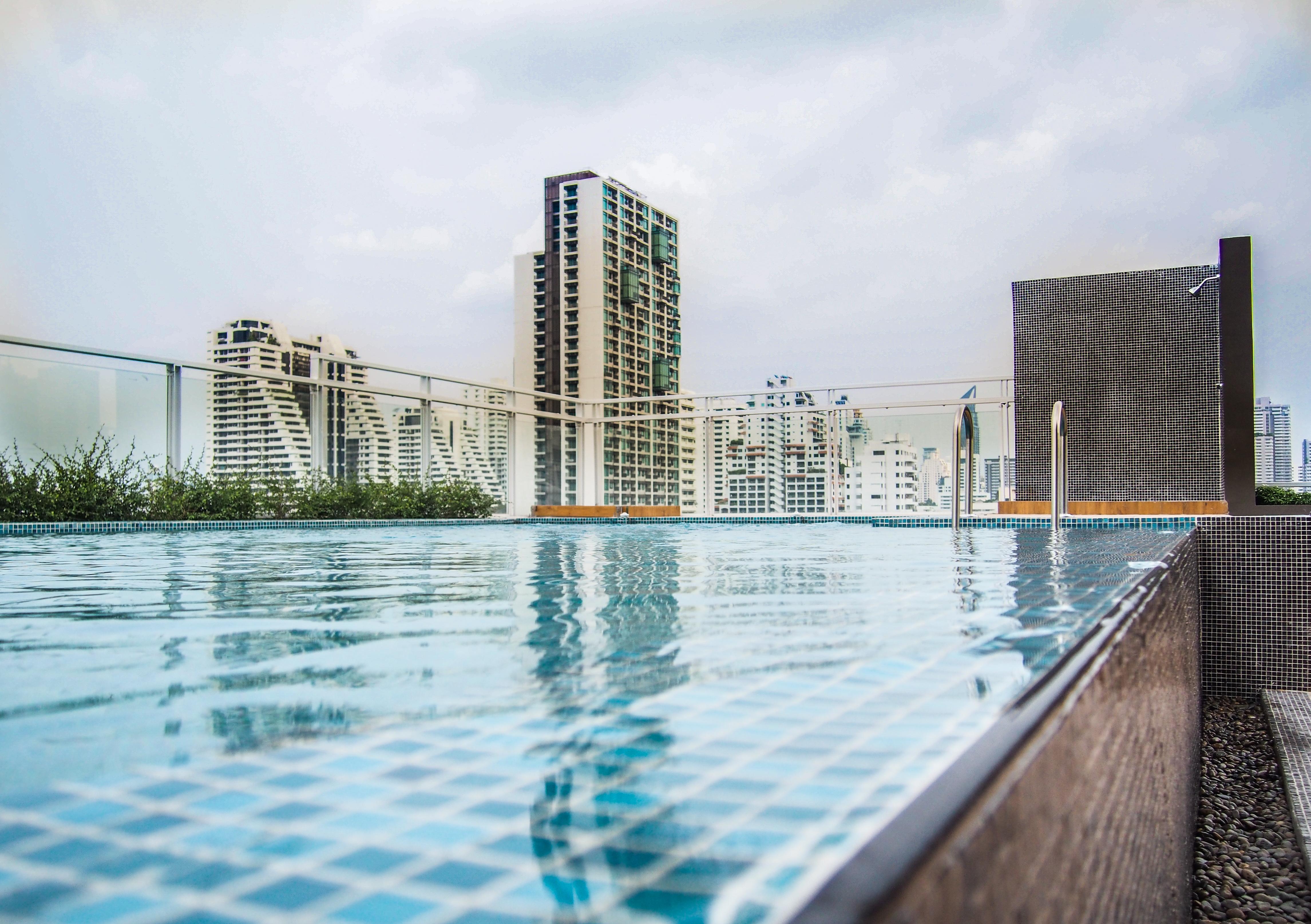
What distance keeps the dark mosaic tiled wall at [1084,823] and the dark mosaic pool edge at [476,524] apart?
3698 mm

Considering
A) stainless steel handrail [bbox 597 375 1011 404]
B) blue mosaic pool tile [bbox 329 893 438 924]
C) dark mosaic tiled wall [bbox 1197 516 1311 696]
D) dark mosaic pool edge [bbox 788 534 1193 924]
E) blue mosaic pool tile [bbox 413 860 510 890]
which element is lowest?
dark mosaic tiled wall [bbox 1197 516 1311 696]

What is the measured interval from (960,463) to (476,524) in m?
4.25

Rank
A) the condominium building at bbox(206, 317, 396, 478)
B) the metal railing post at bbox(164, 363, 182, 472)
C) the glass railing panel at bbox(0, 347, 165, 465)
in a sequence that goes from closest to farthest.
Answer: the glass railing panel at bbox(0, 347, 165, 465) < the metal railing post at bbox(164, 363, 182, 472) < the condominium building at bbox(206, 317, 396, 478)

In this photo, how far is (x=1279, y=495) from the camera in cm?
880

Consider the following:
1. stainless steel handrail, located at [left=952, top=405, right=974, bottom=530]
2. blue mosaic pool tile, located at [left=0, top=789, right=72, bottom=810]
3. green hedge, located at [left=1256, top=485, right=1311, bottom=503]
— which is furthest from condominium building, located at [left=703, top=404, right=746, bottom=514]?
blue mosaic pool tile, located at [left=0, top=789, right=72, bottom=810]

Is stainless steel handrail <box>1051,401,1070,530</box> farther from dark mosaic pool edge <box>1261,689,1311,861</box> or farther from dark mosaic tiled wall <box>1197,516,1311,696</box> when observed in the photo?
dark mosaic pool edge <box>1261,689,1311,861</box>

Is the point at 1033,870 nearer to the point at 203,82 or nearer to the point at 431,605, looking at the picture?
the point at 431,605

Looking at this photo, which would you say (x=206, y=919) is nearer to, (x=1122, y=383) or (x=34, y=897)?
(x=34, y=897)

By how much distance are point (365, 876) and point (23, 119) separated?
74.7ft

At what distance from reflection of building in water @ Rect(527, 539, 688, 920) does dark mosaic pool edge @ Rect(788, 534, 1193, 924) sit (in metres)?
0.18

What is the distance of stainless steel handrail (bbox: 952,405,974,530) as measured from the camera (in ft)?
15.6

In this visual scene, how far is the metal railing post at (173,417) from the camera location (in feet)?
20.5

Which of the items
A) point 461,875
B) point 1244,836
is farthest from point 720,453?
point 461,875

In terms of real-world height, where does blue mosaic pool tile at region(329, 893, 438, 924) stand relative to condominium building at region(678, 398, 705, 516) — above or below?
below
